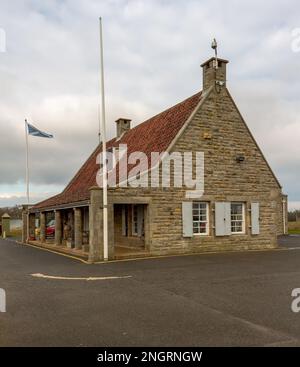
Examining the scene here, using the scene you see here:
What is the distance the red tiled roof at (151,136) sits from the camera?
18688 millimetres

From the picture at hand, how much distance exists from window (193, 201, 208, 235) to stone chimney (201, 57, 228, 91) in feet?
18.2

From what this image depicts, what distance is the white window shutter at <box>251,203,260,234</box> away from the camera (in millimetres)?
19469

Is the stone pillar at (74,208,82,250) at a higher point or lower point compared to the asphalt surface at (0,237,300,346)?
higher

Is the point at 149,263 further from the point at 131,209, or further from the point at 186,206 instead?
the point at 131,209

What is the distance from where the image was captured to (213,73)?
62.6 feet

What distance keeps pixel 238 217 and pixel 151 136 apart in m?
6.01

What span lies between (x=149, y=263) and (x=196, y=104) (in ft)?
26.9

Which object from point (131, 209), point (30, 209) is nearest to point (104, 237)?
point (131, 209)

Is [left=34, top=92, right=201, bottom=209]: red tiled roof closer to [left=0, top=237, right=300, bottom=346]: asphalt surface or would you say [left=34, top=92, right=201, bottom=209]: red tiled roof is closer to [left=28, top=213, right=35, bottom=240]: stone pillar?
[left=28, top=213, right=35, bottom=240]: stone pillar

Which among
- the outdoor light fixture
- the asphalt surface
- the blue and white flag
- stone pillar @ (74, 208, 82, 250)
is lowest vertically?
the asphalt surface

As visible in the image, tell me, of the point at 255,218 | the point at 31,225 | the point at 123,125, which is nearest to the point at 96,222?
the point at 255,218

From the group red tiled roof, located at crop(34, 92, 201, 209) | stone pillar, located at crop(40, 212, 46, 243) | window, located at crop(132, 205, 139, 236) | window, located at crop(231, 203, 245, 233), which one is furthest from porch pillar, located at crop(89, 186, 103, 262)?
stone pillar, located at crop(40, 212, 46, 243)

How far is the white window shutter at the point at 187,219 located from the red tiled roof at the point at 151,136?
261 centimetres

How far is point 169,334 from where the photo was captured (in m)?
5.91
